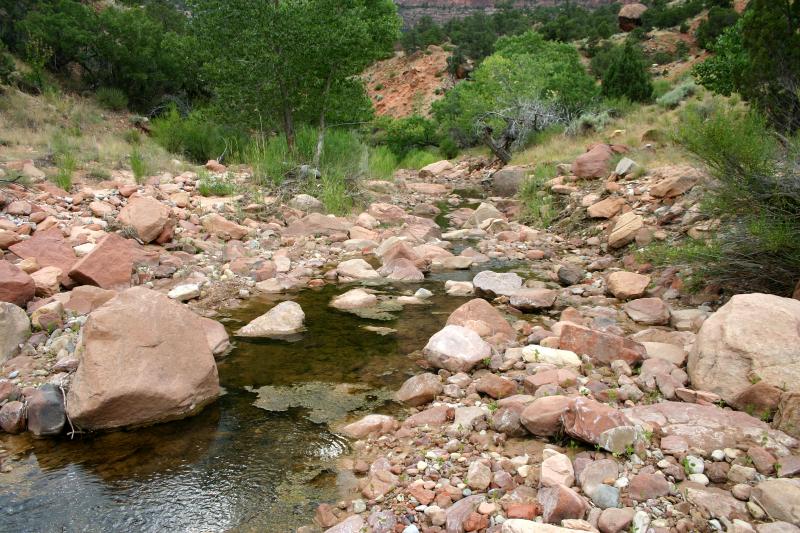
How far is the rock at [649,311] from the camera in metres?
5.46

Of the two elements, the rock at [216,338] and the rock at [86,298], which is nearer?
the rock at [216,338]

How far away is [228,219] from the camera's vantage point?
355 inches

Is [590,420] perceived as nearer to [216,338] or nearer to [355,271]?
[216,338]

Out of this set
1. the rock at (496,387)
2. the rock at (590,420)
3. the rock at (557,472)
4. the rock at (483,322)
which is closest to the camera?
the rock at (557,472)

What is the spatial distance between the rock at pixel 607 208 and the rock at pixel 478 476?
6.99m

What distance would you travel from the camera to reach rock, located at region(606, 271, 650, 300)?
6277 mm

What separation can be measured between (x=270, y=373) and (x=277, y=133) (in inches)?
421

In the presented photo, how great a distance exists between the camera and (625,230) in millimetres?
7969

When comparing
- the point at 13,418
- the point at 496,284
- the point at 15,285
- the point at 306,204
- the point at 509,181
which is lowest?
the point at 509,181

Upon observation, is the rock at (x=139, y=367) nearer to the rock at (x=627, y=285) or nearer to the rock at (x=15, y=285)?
the rock at (x=15, y=285)

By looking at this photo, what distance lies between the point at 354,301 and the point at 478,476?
357 centimetres

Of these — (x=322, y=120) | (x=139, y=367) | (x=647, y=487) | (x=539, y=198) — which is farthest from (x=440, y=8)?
(x=647, y=487)

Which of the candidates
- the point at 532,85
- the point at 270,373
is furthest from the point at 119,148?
the point at 532,85

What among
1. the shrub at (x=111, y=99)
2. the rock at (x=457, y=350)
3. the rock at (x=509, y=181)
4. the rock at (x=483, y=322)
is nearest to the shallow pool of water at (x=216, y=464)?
the rock at (x=457, y=350)
